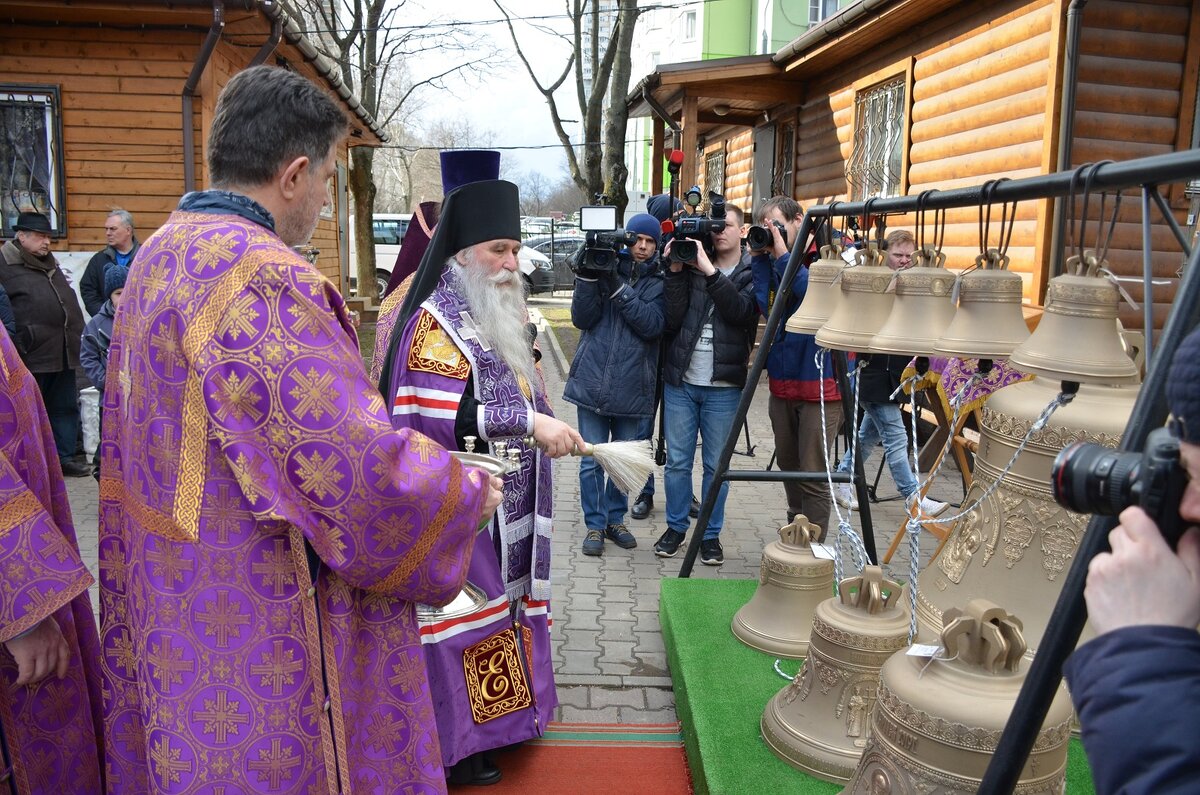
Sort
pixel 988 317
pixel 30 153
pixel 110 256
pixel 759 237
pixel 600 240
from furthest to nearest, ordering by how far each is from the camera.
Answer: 1. pixel 30 153
2. pixel 110 256
3. pixel 600 240
4. pixel 759 237
5. pixel 988 317

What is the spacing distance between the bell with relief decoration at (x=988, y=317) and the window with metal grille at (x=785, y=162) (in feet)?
33.6

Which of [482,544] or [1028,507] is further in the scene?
[482,544]

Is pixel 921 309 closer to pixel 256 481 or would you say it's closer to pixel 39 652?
pixel 256 481

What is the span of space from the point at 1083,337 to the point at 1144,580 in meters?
1.05

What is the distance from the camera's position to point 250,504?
5.70 ft

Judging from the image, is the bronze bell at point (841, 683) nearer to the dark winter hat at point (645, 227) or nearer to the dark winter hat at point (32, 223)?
the dark winter hat at point (645, 227)

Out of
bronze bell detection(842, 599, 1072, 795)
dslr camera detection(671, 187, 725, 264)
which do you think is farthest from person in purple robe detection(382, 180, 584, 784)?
dslr camera detection(671, 187, 725, 264)

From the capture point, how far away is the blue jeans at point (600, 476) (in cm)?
546

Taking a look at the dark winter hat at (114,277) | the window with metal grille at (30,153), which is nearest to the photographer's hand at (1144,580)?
the dark winter hat at (114,277)

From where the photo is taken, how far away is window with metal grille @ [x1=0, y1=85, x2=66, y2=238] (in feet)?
30.8

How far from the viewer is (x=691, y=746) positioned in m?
3.14

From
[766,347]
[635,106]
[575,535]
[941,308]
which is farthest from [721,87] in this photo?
[941,308]

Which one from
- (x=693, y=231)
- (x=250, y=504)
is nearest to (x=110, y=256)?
(x=693, y=231)

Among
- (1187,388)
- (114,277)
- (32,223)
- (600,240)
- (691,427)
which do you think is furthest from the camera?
(32,223)
